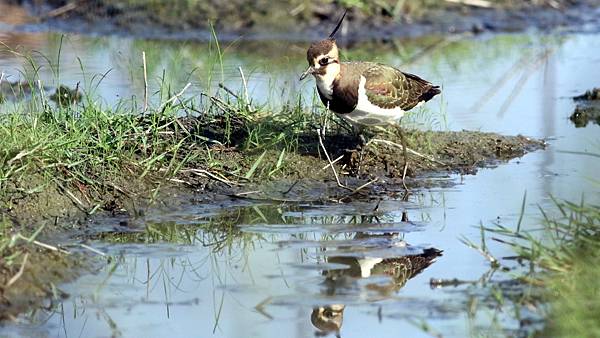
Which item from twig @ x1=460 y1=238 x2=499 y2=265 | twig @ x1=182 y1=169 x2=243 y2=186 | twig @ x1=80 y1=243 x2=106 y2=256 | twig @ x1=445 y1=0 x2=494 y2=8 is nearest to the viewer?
twig @ x1=460 y1=238 x2=499 y2=265

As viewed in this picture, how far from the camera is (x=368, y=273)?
622 centimetres

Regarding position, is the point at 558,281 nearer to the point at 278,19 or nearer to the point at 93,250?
the point at 93,250

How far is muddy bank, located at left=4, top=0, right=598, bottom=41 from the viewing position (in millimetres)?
13070

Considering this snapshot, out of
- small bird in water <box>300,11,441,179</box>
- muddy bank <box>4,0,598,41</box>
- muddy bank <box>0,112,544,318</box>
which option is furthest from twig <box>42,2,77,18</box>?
small bird in water <box>300,11,441,179</box>

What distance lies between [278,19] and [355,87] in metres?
5.78

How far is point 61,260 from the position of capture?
20.2ft

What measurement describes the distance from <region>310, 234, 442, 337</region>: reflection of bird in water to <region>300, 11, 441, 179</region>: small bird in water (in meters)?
1.29

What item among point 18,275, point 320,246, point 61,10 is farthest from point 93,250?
point 61,10

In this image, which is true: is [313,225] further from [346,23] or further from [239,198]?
[346,23]

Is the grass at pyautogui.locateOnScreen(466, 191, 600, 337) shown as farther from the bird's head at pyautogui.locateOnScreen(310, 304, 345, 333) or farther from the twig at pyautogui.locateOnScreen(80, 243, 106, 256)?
the twig at pyautogui.locateOnScreen(80, 243, 106, 256)

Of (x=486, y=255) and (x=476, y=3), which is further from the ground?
(x=476, y=3)

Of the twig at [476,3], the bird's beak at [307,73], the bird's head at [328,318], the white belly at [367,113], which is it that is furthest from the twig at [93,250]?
the twig at [476,3]

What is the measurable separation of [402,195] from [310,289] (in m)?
1.97

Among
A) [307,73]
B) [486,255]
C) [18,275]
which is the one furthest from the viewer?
[307,73]
